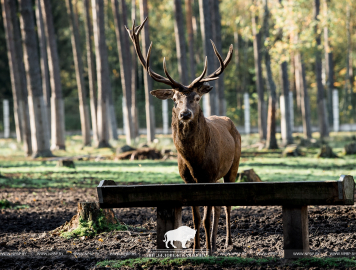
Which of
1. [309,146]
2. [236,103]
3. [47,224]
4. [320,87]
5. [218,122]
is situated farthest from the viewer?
[236,103]

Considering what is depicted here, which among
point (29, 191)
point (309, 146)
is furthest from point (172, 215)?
point (309, 146)

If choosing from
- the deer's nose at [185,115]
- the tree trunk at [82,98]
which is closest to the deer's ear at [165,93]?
the deer's nose at [185,115]

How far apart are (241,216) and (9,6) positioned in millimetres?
21982

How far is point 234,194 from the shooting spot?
15.5ft

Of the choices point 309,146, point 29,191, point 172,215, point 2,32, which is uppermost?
point 2,32

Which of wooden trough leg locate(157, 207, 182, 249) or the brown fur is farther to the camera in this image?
the brown fur

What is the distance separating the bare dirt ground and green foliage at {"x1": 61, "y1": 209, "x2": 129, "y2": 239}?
0.14 m

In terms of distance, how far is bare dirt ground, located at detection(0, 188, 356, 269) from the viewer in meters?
5.72

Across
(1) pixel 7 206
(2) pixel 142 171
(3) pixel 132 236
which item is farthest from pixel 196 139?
(2) pixel 142 171

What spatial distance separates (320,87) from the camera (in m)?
29.0

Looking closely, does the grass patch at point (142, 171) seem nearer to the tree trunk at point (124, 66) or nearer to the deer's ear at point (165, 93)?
the deer's ear at point (165, 93)

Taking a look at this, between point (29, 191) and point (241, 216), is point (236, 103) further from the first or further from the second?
point (241, 216)

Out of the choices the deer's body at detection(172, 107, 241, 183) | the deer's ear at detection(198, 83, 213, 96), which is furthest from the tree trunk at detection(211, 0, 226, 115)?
the deer's ear at detection(198, 83, 213, 96)

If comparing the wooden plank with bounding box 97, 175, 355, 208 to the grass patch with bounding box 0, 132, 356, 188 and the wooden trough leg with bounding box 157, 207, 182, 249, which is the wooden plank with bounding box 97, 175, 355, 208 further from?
the grass patch with bounding box 0, 132, 356, 188
